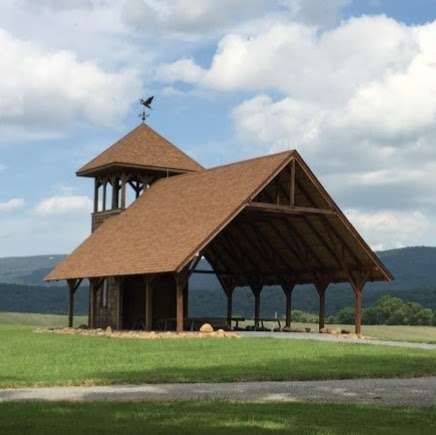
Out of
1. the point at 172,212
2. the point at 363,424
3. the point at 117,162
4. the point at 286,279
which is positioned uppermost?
the point at 117,162

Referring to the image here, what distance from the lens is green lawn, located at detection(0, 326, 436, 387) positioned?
18.3 m

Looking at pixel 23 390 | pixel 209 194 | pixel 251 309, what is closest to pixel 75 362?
pixel 23 390

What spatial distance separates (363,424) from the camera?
1158 cm

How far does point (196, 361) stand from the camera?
22359 mm

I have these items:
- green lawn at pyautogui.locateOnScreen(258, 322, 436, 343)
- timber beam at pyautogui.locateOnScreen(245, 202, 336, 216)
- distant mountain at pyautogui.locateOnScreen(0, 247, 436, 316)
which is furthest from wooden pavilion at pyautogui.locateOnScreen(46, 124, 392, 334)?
distant mountain at pyautogui.locateOnScreen(0, 247, 436, 316)

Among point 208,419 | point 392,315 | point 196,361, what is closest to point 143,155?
point 196,361

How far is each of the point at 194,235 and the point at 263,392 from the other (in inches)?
747

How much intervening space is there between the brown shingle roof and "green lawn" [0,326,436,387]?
4731 millimetres

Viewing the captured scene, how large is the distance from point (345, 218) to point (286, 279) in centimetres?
706

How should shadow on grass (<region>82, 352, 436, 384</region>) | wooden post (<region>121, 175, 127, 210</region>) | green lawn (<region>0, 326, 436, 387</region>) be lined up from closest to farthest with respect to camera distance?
shadow on grass (<region>82, 352, 436, 384</region>)
green lawn (<region>0, 326, 436, 387</region>)
wooden post (<region>121, 175, 127, 210</region>)

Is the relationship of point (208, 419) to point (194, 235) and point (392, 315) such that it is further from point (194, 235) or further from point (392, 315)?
point (392, 315)

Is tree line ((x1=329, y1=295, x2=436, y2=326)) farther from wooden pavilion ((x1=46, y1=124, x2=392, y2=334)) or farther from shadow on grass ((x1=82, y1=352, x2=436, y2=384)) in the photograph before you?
shadow on grass ((x1=82, y1=352, x2=436, y2=384))

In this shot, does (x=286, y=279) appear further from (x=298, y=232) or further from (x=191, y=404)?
(x=191, y=404)

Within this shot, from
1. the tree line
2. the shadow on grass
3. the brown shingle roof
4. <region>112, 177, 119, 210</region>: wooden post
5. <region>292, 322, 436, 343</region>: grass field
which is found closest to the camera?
the shadow on grass
